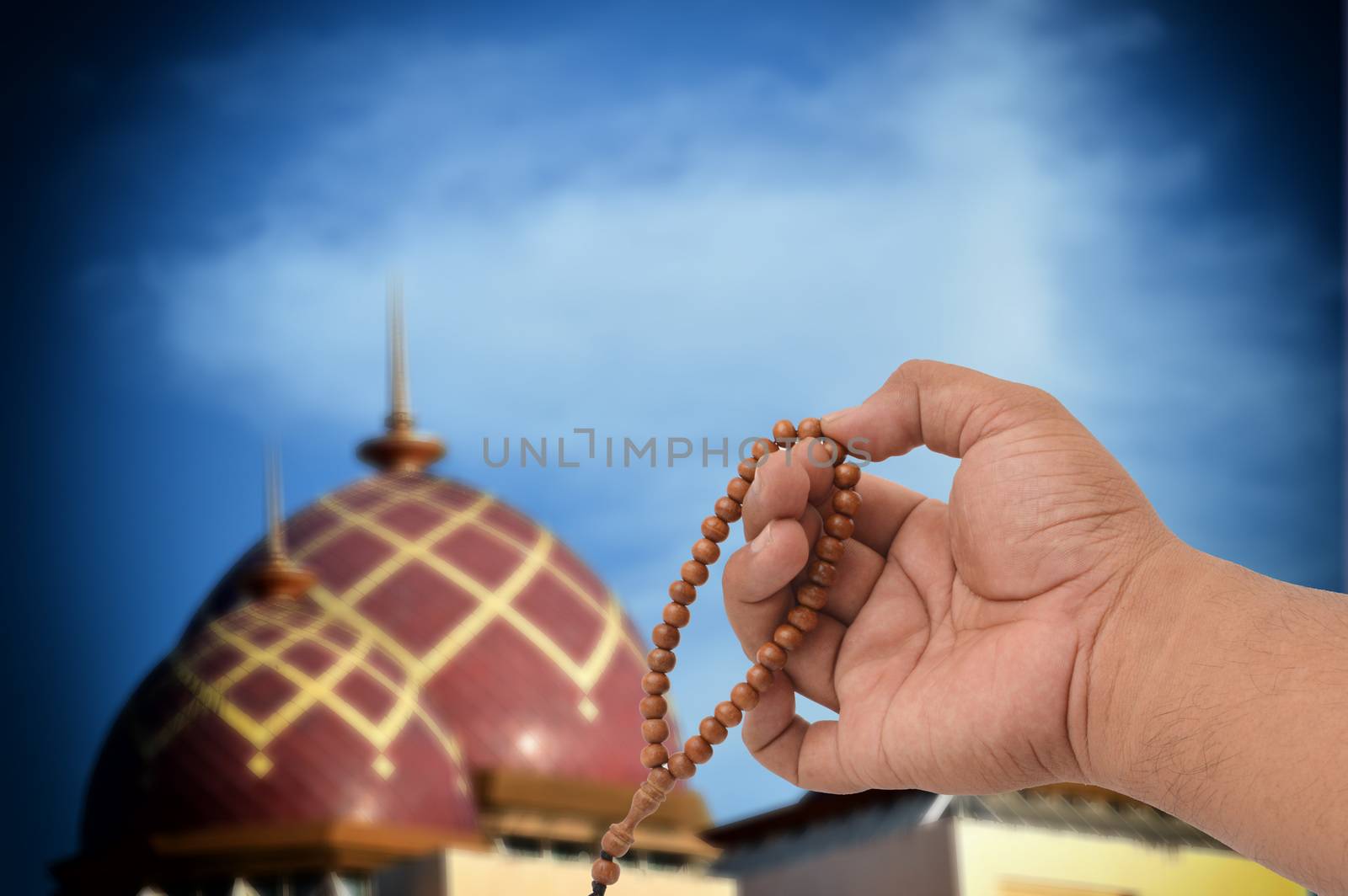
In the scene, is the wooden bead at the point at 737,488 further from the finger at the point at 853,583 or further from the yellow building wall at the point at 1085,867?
the yellow building wall at the point at 1085,867

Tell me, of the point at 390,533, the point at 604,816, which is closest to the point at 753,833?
the point at 604,816

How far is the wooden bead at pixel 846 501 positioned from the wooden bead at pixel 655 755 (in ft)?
1.06

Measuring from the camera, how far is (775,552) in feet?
5.28

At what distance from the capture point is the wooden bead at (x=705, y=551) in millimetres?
1733

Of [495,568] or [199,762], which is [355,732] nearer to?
[199,762]

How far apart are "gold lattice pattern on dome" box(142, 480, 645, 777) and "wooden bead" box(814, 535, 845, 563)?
718 centimetres

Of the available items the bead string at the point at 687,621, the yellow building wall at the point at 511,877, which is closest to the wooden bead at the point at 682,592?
the bead string at the point at 687,621

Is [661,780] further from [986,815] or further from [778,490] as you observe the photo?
[986,815]

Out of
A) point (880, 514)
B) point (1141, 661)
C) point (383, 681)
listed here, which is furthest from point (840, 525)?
point (383, 681)

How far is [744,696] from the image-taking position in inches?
69.4

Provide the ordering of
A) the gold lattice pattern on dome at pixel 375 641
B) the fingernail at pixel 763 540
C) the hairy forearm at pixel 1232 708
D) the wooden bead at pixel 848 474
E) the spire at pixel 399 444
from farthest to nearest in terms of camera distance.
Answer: the spire at pixel 399 444 → the gold lattice pattern on dome at pixel 375 641 → the wooden bead at pixel 848 474 → the fingernail at pixel 763 540 → the hairy forearm at pixel 1232 708

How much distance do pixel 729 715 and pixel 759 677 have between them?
0.19ft

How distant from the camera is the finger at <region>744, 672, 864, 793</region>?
178cm

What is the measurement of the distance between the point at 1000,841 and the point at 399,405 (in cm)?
693
